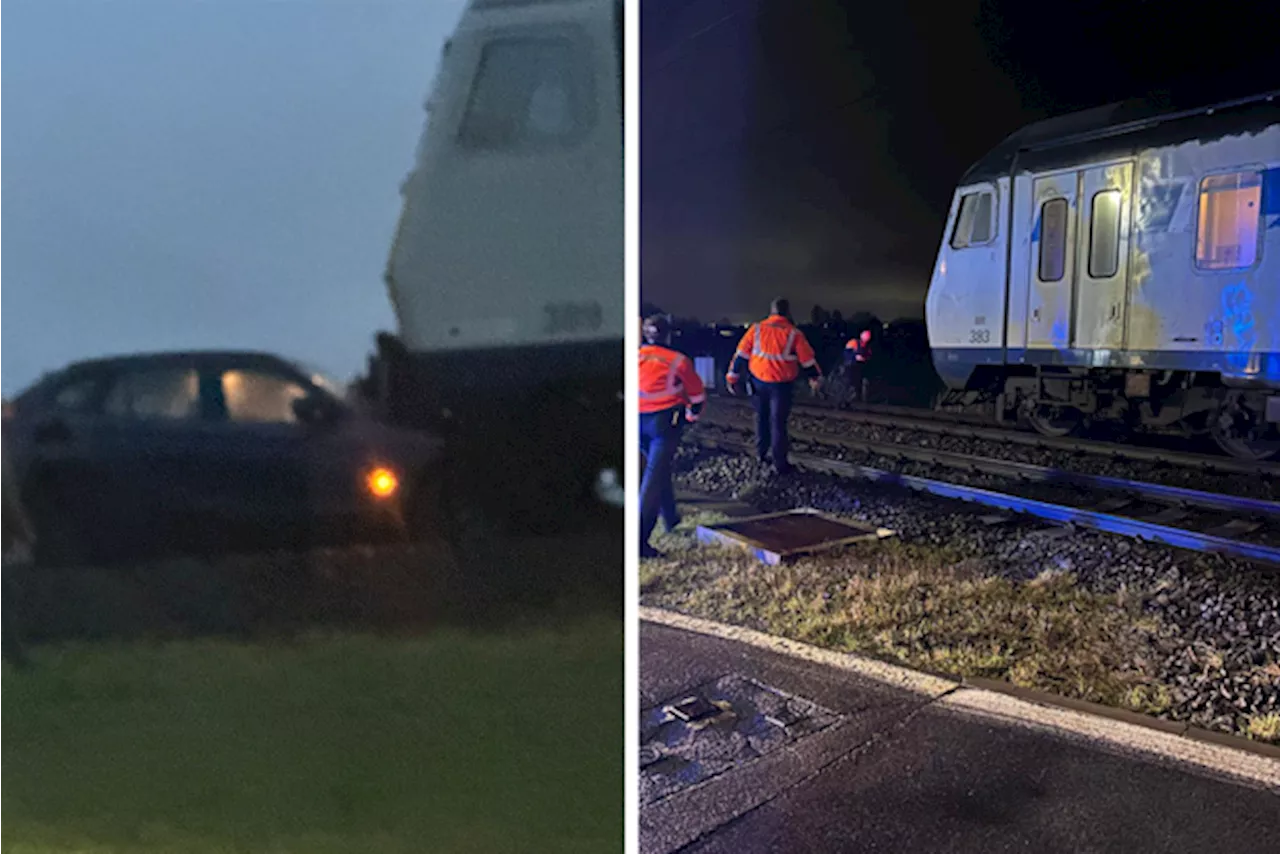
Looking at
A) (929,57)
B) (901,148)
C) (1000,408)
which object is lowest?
(1000,408)

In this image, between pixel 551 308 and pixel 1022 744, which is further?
pixel 551 308

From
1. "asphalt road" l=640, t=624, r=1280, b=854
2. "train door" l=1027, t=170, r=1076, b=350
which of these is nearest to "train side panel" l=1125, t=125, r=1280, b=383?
"train door" l=1027, t=170, r=1076, b=350

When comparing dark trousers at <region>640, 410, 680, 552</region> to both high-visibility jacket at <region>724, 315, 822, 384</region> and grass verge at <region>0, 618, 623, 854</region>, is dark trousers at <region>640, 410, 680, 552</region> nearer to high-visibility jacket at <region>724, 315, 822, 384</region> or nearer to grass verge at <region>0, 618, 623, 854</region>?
high-visibility jacket at <region>724, 315, 822, 384</region>

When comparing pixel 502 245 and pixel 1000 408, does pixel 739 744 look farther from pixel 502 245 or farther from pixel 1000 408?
pixel 502 245

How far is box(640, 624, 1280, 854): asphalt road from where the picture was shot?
1.79 meters

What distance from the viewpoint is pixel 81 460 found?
6.93ft

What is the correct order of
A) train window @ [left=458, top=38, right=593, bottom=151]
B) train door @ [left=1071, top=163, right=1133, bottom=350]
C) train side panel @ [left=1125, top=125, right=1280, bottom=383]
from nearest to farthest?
train side panel @ [left=1125, top=125, right=1280, bottom=383] → train door @ [left=1071, top=163, right=1133, bottom=350] → train window @ [left=458, top=38, right=593, bottom=151]

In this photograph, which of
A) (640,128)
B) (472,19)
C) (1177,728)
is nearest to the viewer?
(1177,728)

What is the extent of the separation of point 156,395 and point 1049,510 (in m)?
2.15

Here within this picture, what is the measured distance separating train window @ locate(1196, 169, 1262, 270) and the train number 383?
1291mm

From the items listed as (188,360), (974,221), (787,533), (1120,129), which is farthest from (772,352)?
(188,360)

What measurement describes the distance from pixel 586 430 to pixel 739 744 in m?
0.81

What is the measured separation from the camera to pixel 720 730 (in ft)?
6.05

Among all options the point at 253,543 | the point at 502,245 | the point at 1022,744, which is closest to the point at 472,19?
the point at 502,245
